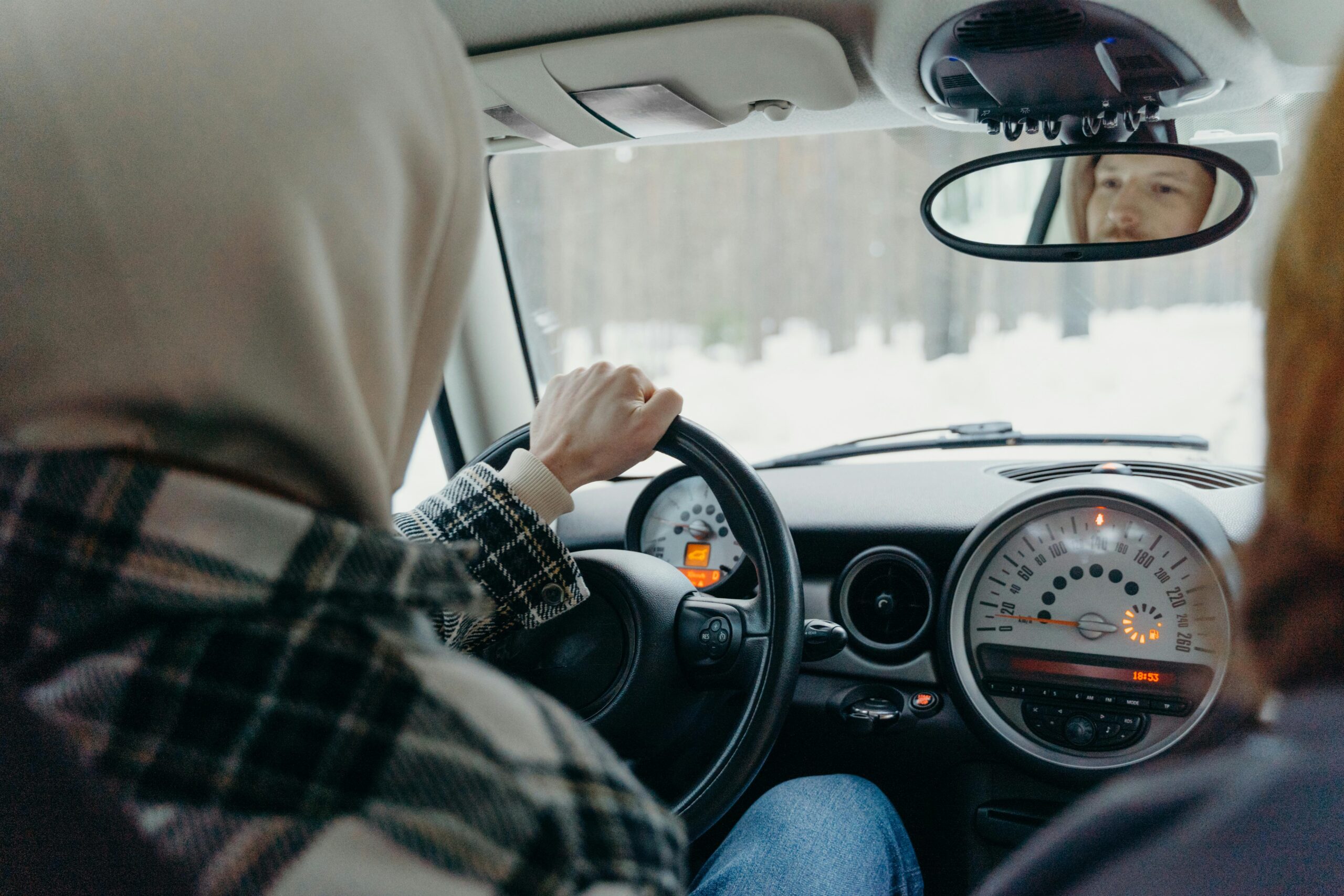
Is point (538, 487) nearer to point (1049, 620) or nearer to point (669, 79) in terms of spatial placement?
point (669, 79)

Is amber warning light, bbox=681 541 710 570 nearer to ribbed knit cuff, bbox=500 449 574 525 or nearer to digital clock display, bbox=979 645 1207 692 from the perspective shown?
digital clock display, bbox=979 645 1207 692

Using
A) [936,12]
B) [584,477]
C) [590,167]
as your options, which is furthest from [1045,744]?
[590,167]

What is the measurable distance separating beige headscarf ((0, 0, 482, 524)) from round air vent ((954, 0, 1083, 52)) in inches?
41.0

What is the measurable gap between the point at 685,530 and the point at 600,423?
1.96 ft

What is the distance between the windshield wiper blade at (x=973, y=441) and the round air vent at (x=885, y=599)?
0.43 meters

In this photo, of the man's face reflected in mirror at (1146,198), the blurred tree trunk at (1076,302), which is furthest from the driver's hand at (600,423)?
the blurred tree trunk at (1076,302)

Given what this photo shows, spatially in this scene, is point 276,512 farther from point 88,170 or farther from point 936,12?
point 936,12

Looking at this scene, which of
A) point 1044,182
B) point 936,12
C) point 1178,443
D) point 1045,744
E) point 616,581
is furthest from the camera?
point 1178,443

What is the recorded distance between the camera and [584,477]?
137cm

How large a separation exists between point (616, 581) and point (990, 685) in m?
0.66

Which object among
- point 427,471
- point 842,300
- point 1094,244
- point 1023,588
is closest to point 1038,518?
point 1023,588

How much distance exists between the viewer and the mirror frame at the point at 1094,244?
5.17 ft

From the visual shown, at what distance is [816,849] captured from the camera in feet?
4.34

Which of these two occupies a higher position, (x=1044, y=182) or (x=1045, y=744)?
(x=1044, y=182)
